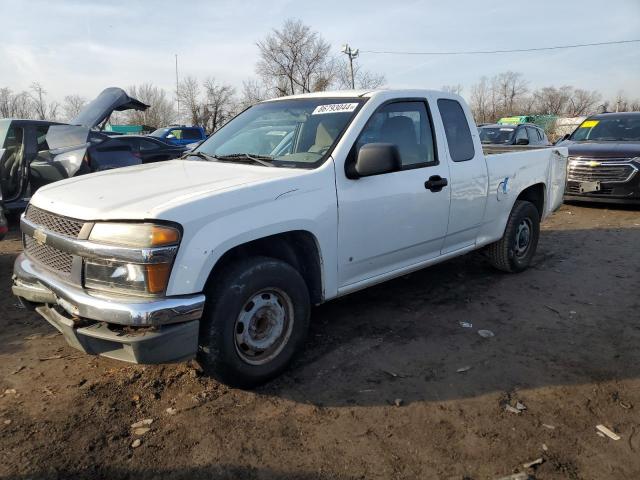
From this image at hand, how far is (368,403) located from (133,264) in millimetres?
1598

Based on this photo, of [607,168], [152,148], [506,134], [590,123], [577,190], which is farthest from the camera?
[506,134]

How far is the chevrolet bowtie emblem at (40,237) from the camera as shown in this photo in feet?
9.69

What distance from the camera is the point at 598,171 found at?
29.8 feet

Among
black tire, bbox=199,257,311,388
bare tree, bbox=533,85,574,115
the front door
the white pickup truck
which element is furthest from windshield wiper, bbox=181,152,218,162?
bare tree, bbox=533,85,574,115

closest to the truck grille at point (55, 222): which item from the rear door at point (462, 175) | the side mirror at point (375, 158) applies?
the side mirror at point (375, 158)

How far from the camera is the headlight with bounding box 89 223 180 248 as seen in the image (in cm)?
254

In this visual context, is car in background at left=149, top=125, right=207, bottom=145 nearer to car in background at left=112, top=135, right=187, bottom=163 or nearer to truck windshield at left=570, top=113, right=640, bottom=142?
car in background at left=112, top=135, right=187, bottom=163

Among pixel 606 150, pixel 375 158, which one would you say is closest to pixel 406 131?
pixel 375 158

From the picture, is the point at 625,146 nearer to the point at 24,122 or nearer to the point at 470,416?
the point at 470,416

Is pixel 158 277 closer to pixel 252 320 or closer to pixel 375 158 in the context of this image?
pixel 252 320

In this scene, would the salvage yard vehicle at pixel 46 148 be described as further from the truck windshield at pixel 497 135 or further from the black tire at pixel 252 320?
the truck windshield at pixel 497 135

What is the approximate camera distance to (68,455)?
8.31ft

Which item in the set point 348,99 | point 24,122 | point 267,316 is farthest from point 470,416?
point 24,122

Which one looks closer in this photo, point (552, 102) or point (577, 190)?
point (577, 190)
